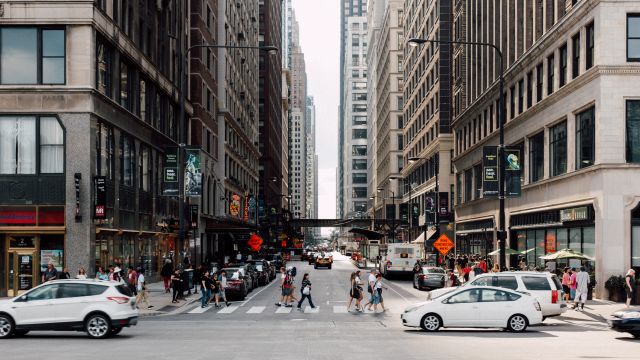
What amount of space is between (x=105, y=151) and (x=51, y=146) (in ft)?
12.7

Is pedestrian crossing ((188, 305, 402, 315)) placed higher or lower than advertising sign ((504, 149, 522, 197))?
lower

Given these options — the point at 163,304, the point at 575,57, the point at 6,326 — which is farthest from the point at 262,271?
the point at 6,326

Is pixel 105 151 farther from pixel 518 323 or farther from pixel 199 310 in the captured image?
pixel 518 323

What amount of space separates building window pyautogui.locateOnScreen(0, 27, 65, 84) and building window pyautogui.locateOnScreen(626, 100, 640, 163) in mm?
26824

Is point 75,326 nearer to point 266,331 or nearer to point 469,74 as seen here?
point 266,331

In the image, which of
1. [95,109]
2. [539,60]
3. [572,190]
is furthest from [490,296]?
[539,60]

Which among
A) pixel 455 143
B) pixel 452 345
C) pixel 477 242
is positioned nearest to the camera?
pixel 452 345

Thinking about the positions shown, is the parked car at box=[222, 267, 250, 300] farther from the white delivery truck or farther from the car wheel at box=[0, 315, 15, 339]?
the white delivery truck

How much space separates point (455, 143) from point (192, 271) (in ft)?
144

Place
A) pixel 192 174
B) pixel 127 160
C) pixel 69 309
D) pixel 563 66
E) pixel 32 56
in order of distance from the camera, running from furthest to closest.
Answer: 1. pixel 127 160
2. pixel 563 66
3. pixel 192 174
4. pixel 32 56
5. pixel 69 309

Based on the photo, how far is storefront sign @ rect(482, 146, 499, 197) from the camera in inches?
1586

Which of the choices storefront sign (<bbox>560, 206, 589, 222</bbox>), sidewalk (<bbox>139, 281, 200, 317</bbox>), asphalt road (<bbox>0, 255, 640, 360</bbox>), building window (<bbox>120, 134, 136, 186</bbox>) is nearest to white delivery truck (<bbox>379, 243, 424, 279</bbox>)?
storefront sign (<bbox>560, 206, 589, 222</bbox>)

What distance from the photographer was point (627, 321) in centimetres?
2350

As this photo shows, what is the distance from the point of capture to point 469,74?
7475cm
